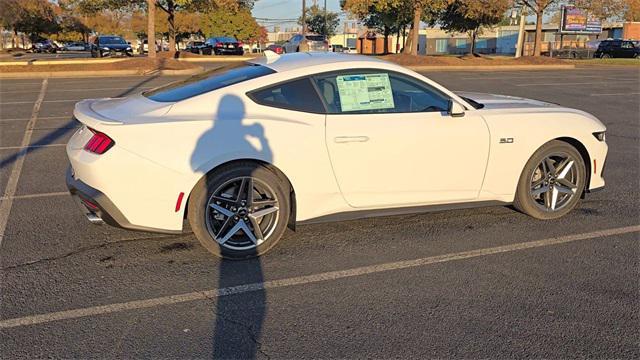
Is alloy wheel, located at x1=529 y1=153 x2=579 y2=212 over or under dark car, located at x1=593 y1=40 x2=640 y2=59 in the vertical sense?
under

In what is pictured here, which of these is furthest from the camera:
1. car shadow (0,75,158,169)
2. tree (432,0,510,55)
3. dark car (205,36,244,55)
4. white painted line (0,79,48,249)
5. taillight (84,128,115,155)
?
dark car (205,36,244,55)

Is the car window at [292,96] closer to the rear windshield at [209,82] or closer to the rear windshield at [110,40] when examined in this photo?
the rear windshield at [209,82]

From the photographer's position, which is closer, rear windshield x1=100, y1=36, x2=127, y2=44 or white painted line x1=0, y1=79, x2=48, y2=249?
white painted line x1=0, y1=79, x2=48, y2=249

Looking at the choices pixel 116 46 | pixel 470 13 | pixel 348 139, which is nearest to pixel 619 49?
pixel 470 13

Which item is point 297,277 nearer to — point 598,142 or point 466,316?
point 466,316

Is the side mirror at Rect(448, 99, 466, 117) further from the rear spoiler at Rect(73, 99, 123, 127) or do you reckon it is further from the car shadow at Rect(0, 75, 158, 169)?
the car shadow at Rect(0, 75, 158, 169)

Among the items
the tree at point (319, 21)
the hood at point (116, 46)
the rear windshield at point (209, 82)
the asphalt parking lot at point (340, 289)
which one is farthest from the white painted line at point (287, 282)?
the tree at point (319, 21)

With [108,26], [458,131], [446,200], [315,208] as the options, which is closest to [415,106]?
[458,131]

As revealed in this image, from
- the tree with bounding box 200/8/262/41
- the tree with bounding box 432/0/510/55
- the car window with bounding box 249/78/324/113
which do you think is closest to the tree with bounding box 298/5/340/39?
the tree with bounding box 200/8/262/41

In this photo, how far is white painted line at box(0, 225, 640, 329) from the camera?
344 cm

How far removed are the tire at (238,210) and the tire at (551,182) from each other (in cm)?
233

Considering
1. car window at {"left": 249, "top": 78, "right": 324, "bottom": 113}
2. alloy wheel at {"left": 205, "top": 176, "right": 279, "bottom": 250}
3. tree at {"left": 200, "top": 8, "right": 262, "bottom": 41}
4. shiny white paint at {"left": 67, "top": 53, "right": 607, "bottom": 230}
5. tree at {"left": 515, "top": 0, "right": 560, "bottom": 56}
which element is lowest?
alloy wheel at {"left": 205, "top": 176, "right": 279, "bottom": 250}

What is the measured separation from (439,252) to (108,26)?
85578mm

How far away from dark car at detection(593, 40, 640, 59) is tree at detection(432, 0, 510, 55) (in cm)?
1070
